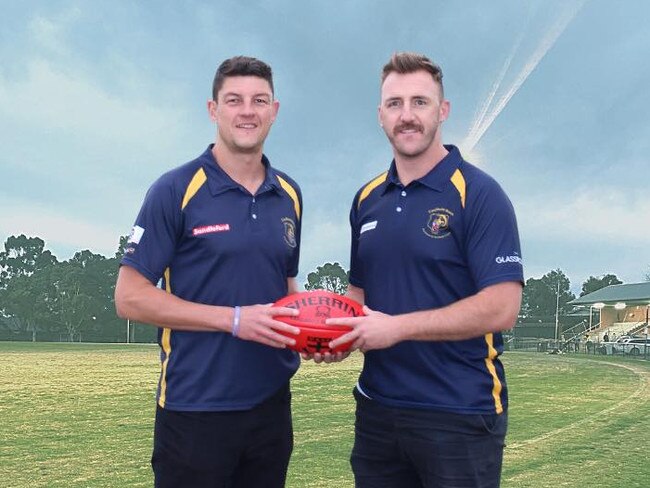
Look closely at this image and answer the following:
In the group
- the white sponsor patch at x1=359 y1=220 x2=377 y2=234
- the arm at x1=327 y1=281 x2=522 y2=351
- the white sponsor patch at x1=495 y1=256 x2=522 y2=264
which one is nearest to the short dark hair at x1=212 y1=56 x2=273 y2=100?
the white sponsor patch at x1=359 y1=220 x2=377 y2=234

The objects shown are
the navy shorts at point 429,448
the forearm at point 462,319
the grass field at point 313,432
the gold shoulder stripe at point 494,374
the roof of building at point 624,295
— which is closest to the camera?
the forearm at point 462,319

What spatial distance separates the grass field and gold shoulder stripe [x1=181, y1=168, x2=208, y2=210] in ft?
14.4

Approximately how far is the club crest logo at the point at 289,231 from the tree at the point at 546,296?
8935 centimetres

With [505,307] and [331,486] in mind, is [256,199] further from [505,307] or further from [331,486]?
[331,486]

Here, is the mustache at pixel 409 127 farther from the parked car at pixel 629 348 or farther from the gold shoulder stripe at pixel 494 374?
the parked car at pixel 629 348

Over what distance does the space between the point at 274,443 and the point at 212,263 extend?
3.66 ft

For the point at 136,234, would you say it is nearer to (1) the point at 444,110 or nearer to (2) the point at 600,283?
(1) the point at 444,110

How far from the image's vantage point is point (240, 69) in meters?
3.84

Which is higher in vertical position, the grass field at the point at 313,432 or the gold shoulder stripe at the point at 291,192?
the gold shoulder stripe at the point at 291,192

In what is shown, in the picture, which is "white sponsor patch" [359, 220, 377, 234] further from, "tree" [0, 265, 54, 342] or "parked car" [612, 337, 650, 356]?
"tree" [0, 265, 54, 342]

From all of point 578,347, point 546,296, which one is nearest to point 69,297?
point 578,347

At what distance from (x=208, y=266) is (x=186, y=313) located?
1.02ft

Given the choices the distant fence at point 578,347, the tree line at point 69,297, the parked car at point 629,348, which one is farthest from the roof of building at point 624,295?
the parked car at point 629,348

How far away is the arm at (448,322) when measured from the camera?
3320 mm
